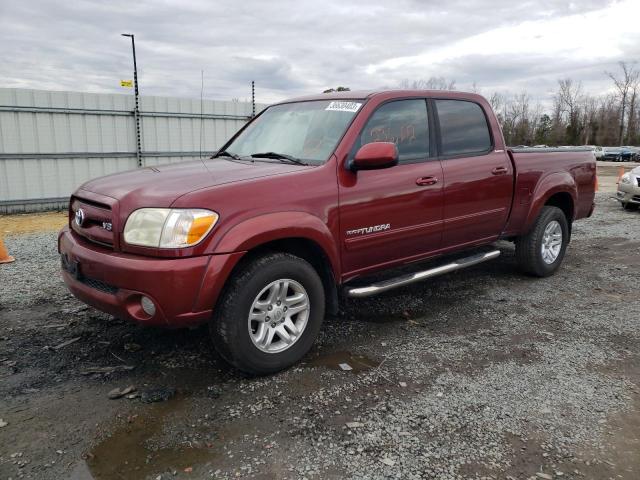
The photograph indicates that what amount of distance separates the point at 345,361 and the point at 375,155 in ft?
4.79

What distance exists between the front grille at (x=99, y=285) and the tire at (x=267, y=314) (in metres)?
0.62

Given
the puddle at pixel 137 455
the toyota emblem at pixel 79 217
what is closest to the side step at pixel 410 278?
the puddle at pixel 137 455

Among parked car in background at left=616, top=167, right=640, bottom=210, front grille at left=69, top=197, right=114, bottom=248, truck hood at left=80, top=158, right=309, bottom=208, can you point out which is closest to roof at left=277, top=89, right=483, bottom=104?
truck hood at left=80, top=158, right=309, bottom=208

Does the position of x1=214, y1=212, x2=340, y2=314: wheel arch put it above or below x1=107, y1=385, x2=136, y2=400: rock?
above

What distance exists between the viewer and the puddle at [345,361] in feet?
11.4

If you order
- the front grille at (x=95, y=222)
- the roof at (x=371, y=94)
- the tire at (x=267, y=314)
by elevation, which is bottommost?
the tire at (x=267, y=314)

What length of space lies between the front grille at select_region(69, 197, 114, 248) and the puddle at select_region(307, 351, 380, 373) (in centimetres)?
159

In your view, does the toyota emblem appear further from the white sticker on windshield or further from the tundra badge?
the white sticker on windshield

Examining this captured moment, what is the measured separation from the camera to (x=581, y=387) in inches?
126

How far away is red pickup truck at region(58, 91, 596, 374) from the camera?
2912mm

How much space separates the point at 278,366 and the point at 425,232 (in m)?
1.69

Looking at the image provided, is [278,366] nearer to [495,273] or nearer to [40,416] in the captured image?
[40,416]

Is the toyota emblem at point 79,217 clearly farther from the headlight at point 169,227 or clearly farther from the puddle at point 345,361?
the puddle at point 345,361

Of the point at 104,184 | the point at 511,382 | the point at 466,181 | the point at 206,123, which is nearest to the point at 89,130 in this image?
the point at 206,123
